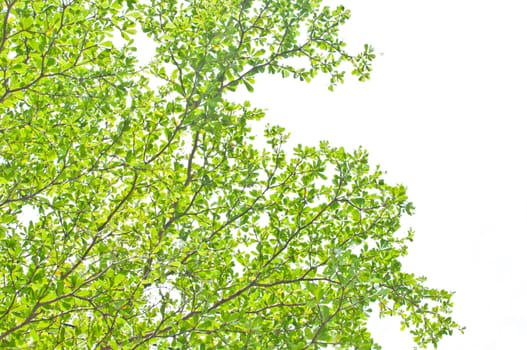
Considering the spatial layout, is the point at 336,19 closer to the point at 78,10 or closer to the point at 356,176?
the point at 356,176

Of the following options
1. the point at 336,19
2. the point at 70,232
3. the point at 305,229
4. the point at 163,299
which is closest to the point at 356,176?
the point at 305,229

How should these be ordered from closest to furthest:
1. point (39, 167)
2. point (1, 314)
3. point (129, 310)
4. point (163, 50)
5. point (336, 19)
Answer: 1. point (1, 314)
2. point (129, 310)
3. point (39, 167)
4. point (163, 50)
5. point (336, 19)

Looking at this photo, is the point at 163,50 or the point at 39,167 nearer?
the point at 39,167

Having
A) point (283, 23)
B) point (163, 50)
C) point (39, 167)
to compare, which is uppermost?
point (283, 23)

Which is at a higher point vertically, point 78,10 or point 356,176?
point 78,10

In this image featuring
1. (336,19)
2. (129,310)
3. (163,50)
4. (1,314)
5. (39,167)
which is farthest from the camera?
(336,19)

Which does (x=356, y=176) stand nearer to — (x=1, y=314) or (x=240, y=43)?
(x=240, y=43)

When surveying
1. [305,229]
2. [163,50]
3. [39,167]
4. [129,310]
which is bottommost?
[129,310]

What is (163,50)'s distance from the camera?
750 cm

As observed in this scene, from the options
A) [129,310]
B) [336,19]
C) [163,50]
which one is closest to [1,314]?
[129,310]

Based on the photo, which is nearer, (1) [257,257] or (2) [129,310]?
(2) [129,310]

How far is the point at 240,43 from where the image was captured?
7.66 metres

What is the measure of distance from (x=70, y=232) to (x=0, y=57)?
249 centimetres

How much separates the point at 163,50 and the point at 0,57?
7.90 feet
